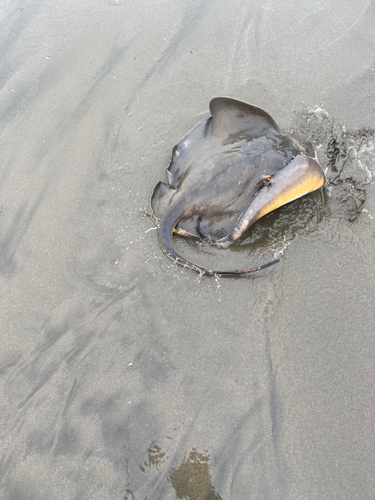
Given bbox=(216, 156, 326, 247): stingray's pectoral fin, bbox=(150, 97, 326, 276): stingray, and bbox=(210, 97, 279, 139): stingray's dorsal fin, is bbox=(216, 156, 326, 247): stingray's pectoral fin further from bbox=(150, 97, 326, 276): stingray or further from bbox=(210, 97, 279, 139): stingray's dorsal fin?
bbox=(210, 97, 279, 139): stingray's dorsal fin

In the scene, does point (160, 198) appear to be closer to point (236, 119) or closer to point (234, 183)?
point (234, 183)

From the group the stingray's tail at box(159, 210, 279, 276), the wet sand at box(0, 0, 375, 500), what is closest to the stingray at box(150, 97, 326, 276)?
the stingray's tail at box(159, 210, 279, 276)

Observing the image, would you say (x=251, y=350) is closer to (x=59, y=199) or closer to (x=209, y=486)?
(x=209, y=486)

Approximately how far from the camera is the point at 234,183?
3.60 m

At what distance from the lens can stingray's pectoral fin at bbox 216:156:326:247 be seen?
3.35 m

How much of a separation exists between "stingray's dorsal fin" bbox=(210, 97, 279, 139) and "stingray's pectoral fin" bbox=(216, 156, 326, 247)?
2.70 ft

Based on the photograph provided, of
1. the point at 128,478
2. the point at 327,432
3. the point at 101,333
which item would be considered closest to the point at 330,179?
the point at 327,432

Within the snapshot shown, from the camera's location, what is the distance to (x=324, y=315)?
131 inches

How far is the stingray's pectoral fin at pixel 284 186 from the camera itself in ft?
11.0

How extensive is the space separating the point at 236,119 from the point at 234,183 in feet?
3.36

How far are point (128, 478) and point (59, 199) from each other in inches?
128

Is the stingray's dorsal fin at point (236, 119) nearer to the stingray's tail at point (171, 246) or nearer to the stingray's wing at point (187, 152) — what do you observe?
the stingray's wing at point (187, 152)

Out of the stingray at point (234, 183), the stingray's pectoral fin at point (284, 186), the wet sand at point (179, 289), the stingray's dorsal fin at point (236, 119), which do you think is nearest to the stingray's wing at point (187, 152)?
the stingray at point (234, 183)

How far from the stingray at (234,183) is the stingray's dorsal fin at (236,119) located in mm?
12
